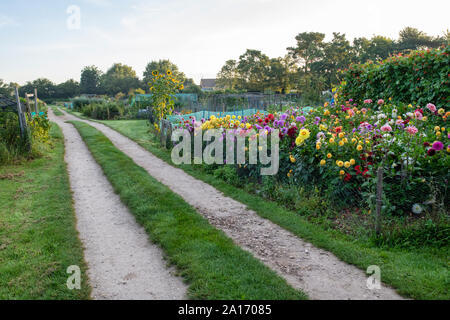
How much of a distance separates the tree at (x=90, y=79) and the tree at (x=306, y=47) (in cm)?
4821

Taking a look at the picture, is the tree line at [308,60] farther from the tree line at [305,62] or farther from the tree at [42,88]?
the tree at [42,88]

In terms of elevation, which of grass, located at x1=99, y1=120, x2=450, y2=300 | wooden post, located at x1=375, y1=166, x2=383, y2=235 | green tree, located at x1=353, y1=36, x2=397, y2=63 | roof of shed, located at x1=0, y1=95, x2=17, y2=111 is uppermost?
green tree, located at x1=353, y1=36, x2=397, y2=63

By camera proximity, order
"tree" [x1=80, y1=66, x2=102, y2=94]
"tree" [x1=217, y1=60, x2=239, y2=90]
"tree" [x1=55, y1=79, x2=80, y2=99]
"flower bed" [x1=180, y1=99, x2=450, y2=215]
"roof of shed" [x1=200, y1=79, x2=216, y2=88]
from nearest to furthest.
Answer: "flower bed" [x1=180, y1=99, x2=450, y2=215] → "tree" [x1=217, y1=60, x2=239, y2=90] → "tree" [x1=55, y1=79, x2=80, y2=99] → "tree" [x1=80, y1=66, x2=102, y2=94] → "roof of shed" [x1=200, y1=79, x2=216, y2=88]

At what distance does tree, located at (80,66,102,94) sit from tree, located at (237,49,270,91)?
40.0 m

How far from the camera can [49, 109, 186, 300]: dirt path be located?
3.01 meters

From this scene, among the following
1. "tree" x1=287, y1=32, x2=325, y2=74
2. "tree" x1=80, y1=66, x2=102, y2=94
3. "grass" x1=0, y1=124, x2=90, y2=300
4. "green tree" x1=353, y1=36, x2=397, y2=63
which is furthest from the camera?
"tree" x1=80, y1=66, x2=102, y2=94

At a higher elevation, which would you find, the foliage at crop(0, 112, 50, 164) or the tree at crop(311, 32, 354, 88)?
the tree at crop(311, 32, 354, 88)

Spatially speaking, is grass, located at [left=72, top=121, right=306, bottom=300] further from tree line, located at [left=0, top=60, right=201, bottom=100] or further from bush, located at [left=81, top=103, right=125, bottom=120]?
tree line, located at [left=0, top=60, right=201, bottom=100]

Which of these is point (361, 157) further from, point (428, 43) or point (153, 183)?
point (428, 43)

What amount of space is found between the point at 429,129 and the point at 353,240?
2.57 metres

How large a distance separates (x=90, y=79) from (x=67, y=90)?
28.5ft

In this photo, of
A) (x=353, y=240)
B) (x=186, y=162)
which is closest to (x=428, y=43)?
(x=186, y=162)

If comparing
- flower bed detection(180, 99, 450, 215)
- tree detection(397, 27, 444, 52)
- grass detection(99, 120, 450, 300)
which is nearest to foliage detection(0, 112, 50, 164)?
flower bed detection(180, 99, 450, 215)
